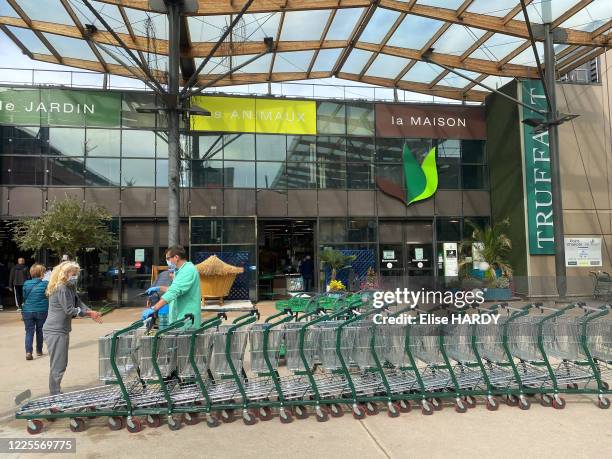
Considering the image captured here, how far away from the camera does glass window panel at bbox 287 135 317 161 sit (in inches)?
752

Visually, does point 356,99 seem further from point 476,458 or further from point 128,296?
point 476,458

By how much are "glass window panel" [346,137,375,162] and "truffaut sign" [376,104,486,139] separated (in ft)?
2.12

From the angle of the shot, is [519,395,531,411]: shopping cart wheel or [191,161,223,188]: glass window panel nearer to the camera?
[519,395,531,411]: shopping cart wheel

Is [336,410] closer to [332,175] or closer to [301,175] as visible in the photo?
[301,175]

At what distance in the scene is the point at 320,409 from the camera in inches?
213

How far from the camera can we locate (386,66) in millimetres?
19234

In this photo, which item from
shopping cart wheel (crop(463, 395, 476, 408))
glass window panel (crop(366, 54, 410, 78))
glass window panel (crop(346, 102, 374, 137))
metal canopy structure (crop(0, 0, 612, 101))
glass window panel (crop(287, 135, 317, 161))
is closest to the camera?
shopping cart wheel (crop(463, 395, 476, 408))

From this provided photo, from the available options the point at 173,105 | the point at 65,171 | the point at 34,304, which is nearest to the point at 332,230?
the point at 173,105

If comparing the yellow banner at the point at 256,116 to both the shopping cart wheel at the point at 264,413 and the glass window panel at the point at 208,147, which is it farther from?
the shopping cart wheel at the point at 264,413

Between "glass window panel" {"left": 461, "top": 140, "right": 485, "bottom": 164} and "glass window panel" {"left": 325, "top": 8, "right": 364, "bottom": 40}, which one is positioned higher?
"glass window panel" {"left": 325, "top": 8, "right": 364, "bottom": 40}

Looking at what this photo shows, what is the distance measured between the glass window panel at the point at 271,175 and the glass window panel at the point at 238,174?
275 mm

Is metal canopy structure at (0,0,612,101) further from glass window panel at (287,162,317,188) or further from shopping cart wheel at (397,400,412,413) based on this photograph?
shopping cart wheel at (397,400,412,413)

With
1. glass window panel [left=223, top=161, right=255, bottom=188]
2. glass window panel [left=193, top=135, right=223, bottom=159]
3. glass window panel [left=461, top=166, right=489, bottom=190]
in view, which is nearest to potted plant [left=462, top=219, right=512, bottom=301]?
glass window panel [left=461, top=166, right=489, bottom=190]

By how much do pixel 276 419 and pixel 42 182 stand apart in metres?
15.6
